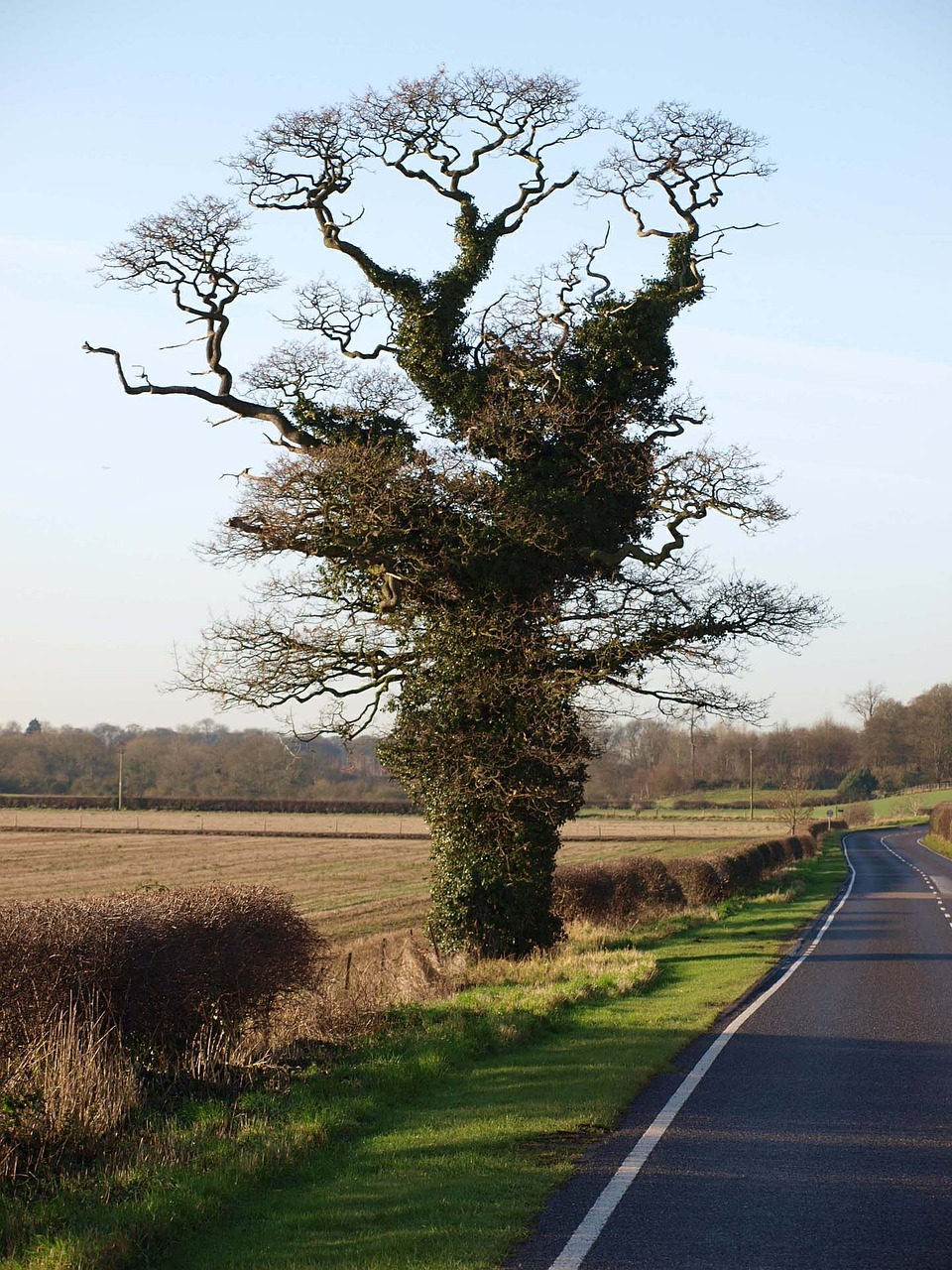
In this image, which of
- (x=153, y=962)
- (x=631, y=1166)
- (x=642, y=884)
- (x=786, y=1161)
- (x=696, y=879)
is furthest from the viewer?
(x=696, y=879)

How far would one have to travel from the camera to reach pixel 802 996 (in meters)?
15.9

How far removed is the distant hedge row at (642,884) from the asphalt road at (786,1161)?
43.6 feet

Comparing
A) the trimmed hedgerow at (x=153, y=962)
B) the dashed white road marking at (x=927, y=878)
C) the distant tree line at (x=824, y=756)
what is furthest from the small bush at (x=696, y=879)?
the distant tree line at (x=824, y=756)

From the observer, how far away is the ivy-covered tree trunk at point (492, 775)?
→ 20750mm

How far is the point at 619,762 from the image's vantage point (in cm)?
11981

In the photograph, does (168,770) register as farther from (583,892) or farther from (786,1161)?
(786,1161)

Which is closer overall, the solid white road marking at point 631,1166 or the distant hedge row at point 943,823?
the solid white road marking at point 631,1166

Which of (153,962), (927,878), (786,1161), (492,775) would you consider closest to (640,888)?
(492,775)

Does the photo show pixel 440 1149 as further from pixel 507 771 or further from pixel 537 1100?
pixel 507 771

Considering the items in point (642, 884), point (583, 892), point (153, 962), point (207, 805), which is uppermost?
point (153, 962)

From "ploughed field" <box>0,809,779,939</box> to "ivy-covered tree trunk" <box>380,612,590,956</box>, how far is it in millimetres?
4503

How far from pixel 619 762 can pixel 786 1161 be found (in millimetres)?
113129

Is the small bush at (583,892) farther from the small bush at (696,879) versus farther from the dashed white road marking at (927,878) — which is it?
the dashed white road marking at (927,878)

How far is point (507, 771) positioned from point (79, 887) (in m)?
25.2
